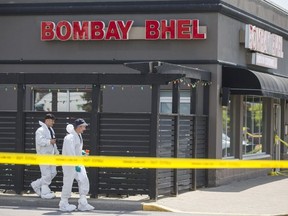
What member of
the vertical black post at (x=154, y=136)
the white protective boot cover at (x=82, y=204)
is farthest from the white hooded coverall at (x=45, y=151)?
the vertical black post at (x=154, y=136)

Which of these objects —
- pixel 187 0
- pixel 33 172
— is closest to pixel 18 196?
pixel 33 172

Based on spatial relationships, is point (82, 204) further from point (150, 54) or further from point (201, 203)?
point (150, 54)

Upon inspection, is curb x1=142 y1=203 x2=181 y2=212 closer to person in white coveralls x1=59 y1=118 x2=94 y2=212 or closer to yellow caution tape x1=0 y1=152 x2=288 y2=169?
yellow caution tape x1=0 y1=152 x2=288 y2=169

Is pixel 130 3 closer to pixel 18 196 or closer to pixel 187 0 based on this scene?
pixel 187 0

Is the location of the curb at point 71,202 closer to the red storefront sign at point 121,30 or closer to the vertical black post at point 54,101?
the vertical black post at point 54,101

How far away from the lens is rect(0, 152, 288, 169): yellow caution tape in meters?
15.4

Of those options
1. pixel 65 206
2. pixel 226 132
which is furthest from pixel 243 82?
pixel 65 206

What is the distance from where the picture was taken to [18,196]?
55.4 ft

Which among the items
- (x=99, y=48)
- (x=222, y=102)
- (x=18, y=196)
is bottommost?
(x=18, y=196)

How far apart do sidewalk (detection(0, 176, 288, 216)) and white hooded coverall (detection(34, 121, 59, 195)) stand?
1.04 feet

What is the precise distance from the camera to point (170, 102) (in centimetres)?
2147

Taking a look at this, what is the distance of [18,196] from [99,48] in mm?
6133

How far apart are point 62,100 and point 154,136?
21.0 feet

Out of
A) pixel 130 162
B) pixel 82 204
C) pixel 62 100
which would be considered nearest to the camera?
pixel 82 204
